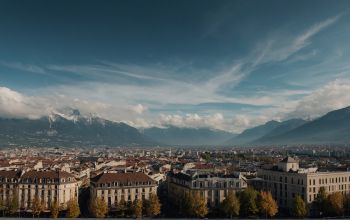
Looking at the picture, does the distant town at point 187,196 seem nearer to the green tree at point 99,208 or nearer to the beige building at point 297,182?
the beige building at point 297,182

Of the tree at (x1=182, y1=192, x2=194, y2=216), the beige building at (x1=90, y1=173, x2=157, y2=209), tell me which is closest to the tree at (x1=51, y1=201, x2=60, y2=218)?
the beige building at (x1=90, y1=173, x2=157, y2=209)

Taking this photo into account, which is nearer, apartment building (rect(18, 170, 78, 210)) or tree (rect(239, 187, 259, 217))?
tree (rect(239, 187, 259, 217))

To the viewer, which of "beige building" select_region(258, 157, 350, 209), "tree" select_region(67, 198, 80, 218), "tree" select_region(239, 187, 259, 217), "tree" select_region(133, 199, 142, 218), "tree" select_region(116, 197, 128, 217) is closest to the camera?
"tree" select_region(67, 198, 80, 218)

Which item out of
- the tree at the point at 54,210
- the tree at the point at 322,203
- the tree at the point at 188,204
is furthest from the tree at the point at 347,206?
the tree at the point at 54,210

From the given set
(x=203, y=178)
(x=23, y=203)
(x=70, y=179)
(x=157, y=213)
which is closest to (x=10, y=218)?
(x=23, y=203)

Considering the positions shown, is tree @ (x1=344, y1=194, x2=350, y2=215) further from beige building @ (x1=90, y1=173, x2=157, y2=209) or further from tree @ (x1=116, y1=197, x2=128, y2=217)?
tree @ (x1=116, y1=197, x2=128, y2=217)

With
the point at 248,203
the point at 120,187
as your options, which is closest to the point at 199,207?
the point at 248,203

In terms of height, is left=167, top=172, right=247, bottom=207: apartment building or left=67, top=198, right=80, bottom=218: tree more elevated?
left=167, top=172, right=247, bottom=207: apartment building
